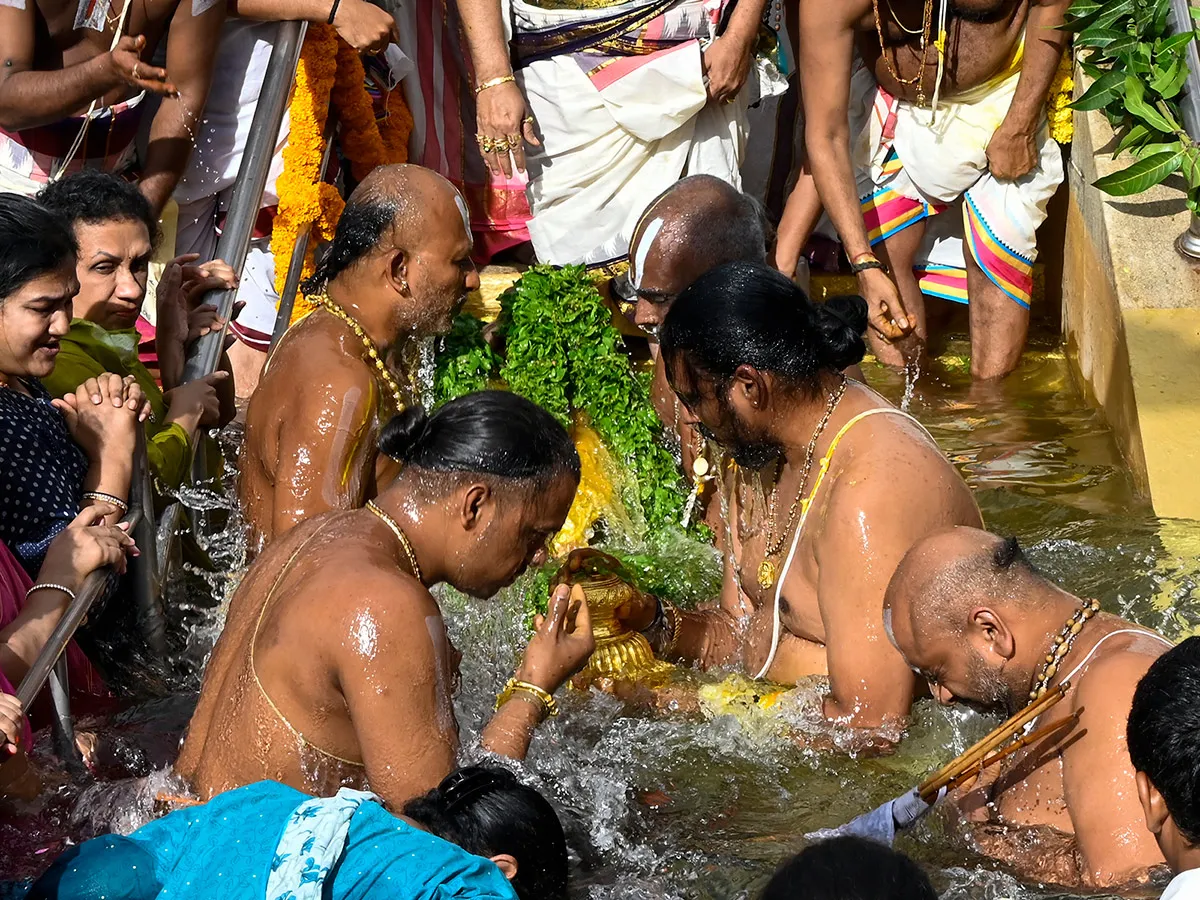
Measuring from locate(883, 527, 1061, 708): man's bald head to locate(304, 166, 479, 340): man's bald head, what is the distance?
1908 mm

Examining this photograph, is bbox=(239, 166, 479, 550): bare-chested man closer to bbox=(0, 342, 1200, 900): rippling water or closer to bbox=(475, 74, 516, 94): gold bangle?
bbox=(0, 342, 1200, 900): rippling water

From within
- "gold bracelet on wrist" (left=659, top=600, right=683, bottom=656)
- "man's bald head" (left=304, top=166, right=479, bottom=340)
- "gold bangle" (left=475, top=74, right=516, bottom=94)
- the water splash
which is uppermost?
"gold bangle" (left=475, top=74, right=516, bottom=94)

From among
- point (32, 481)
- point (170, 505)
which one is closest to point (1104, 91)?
point (170, 505)

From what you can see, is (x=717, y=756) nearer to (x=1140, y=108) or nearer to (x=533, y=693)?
(x=533, y=693)

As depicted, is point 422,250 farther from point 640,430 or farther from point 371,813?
point 371,813

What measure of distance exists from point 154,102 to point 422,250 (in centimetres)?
187

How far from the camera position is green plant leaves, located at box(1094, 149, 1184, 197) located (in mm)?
6242

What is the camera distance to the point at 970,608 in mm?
3305

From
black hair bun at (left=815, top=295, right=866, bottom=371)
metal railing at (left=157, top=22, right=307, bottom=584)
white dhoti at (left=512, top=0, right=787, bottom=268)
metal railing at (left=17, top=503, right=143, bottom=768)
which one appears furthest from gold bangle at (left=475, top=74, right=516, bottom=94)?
metal railing at (left=17, top=503, right=143, bottom=768)

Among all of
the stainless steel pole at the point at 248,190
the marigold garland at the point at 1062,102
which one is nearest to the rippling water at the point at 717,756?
the stainless steel pole at the point at 248,190

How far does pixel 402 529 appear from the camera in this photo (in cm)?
336

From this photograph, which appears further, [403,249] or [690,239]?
[690,239]

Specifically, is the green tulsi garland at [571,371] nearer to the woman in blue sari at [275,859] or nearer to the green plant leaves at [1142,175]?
the green plant leaves at [1142,175]

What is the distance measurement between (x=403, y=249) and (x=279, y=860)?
2594 mm
